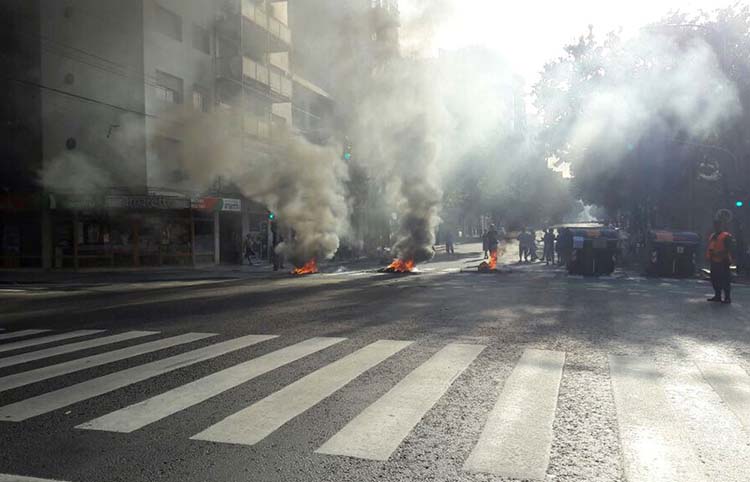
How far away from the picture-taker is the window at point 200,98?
83.0 ft

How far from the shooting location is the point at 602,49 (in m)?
30.7

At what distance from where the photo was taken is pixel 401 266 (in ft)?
67.7

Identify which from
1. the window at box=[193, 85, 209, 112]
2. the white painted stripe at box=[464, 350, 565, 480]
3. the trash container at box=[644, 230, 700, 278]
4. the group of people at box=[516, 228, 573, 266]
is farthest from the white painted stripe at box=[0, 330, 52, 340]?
the window at box=[193, 85, 209, 112]

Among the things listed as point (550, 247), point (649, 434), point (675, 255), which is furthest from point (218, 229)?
point (649, 434)

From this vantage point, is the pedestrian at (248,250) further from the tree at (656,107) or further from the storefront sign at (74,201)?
the tree at (656,107)

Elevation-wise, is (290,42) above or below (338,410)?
above

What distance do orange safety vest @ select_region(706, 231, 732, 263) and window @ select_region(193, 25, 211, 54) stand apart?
2203cm

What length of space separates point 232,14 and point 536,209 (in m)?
44.4

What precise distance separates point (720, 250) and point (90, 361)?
11.1 meters

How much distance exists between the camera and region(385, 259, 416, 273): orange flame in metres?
20.4

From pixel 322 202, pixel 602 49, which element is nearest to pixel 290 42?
pixel 322 202

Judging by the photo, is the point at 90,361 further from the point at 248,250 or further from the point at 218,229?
the point at 248,250

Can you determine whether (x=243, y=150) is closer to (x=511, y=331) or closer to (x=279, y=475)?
(x=511, y=331)

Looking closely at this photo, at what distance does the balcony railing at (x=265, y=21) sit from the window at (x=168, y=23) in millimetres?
3142
